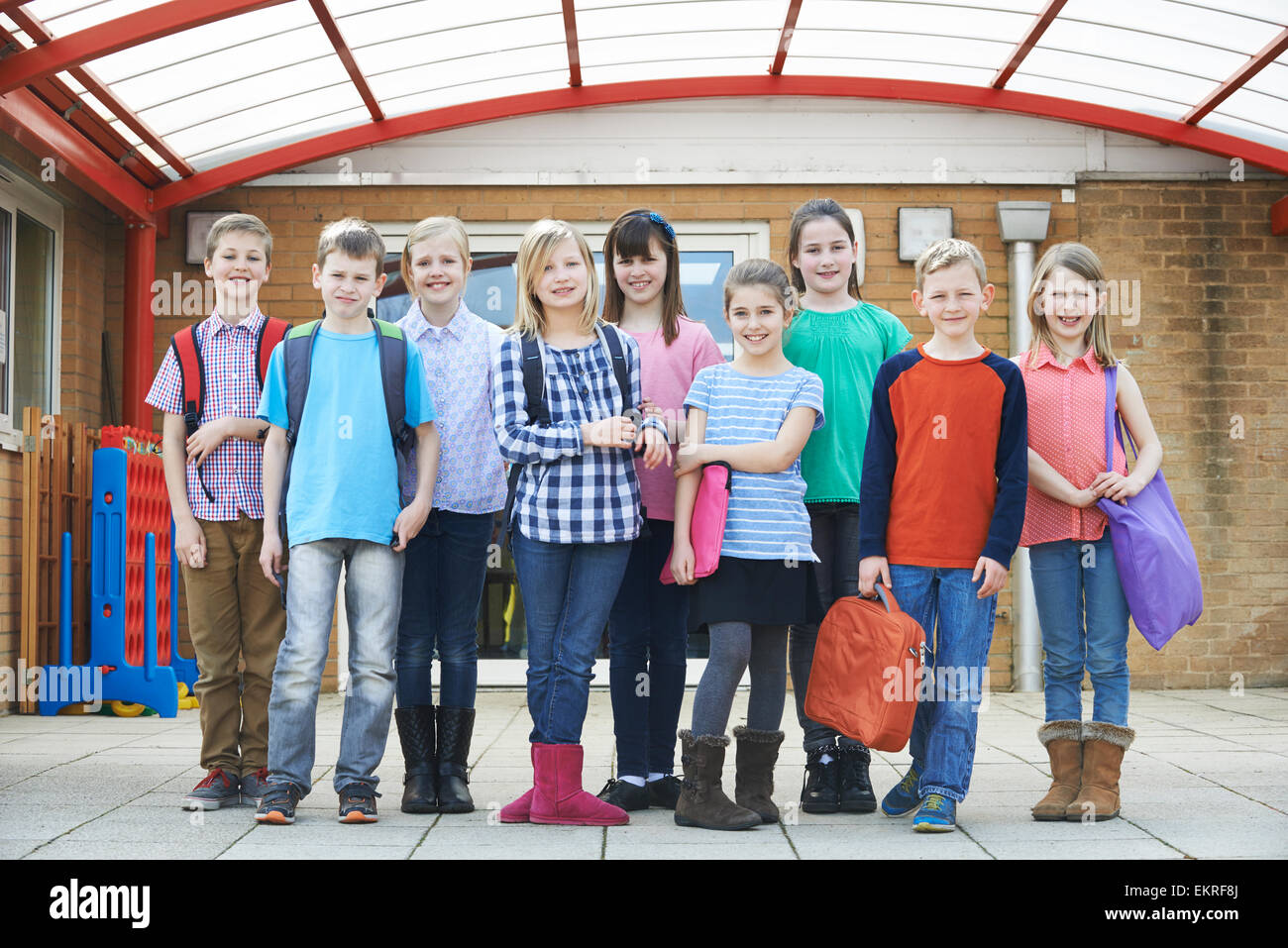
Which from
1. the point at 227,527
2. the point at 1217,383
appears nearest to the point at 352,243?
the point at 227,527

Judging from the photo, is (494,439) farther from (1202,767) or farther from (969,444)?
(1202,767)

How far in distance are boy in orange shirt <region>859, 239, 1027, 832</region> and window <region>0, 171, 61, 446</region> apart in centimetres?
465

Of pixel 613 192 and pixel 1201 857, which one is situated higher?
pixel 613 192

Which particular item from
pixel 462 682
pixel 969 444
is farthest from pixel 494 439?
pixel 969 444

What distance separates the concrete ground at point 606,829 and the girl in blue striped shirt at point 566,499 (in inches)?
9.3

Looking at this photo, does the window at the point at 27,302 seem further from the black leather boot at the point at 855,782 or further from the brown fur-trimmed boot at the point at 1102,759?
the brown fur-trimmed boot at the point at 1102,759

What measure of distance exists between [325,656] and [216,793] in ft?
1.88

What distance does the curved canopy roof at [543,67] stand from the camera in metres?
5.85

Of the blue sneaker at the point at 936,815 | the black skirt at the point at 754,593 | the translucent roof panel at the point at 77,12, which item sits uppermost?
the translucent roof panel at the point at 77,12

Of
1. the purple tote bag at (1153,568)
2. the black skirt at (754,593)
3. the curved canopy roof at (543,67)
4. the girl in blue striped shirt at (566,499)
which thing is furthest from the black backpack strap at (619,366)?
the curved canopy roof at (543,67)

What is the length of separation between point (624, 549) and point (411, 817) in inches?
36.2

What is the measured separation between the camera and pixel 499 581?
297 inches

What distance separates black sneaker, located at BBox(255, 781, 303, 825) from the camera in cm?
321

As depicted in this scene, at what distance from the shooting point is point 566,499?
10.6 ft
